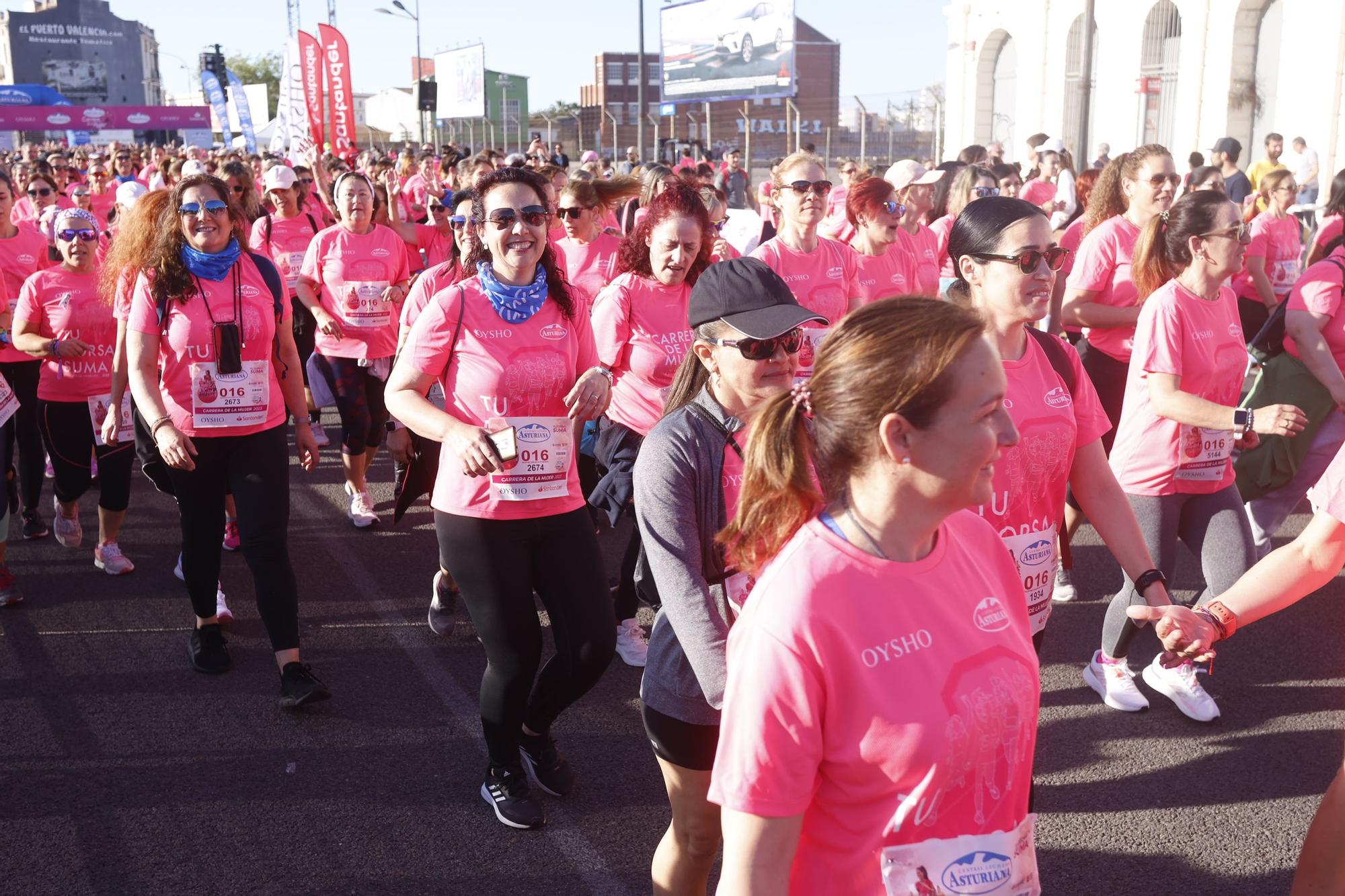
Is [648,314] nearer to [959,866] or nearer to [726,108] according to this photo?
[959,866]

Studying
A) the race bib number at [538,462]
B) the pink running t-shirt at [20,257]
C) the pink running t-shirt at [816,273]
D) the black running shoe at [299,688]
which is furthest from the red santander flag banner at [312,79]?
the race bib number at [538,462]

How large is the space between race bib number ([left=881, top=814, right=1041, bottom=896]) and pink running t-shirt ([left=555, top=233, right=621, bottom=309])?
17.9ft

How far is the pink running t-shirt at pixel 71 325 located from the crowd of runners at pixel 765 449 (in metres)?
0.02

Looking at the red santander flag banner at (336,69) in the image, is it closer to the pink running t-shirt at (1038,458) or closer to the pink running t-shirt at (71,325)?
the pink running t-shirt at (71,325)

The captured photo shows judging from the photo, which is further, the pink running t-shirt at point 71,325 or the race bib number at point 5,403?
the pink running t-shirt at point 71,325

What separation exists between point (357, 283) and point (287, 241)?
227 centimetres

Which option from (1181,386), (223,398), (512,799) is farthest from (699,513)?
(223,398)

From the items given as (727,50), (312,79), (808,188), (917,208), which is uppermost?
(727,50)

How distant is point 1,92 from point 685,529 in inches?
2580

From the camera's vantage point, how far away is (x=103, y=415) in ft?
20.6

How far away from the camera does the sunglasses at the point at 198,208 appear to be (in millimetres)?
4758

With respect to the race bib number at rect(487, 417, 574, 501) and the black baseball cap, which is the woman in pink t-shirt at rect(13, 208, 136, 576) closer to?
the race bib number at rect(487, 417, 574, 501)

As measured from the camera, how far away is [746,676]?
5.61ft

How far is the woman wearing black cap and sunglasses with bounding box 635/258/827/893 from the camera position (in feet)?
8.66
